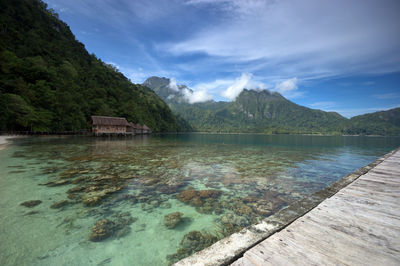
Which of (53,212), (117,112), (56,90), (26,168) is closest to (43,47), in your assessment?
(56,90)

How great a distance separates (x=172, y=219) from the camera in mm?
5668

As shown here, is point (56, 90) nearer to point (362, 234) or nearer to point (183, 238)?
point (183, 238)

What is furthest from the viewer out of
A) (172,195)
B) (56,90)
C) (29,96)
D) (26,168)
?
(56,90)

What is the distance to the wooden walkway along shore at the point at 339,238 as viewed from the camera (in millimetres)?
2088

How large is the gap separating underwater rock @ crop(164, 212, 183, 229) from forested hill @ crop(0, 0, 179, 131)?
46422 millimetres

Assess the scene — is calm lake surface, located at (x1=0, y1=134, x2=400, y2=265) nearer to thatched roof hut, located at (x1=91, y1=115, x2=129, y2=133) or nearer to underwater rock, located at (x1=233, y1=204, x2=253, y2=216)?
underwater rock, located at (x1=233, y1=204, x2=253, y2=216)

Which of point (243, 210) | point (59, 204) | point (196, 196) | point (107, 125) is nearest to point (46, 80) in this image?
point (107, 125)

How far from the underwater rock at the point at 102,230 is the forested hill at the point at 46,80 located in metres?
45.1

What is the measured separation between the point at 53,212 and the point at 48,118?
161 ft

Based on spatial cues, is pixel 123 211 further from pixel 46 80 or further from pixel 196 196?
pixel 46 80

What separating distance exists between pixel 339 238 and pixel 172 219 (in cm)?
470

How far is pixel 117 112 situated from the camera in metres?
75.6

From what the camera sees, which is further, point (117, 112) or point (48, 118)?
point (117, 112)

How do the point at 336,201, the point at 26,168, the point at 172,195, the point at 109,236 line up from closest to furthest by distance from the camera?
the point at 336,201
the point at 109,236
the point at 172,195
the point at 26,168
